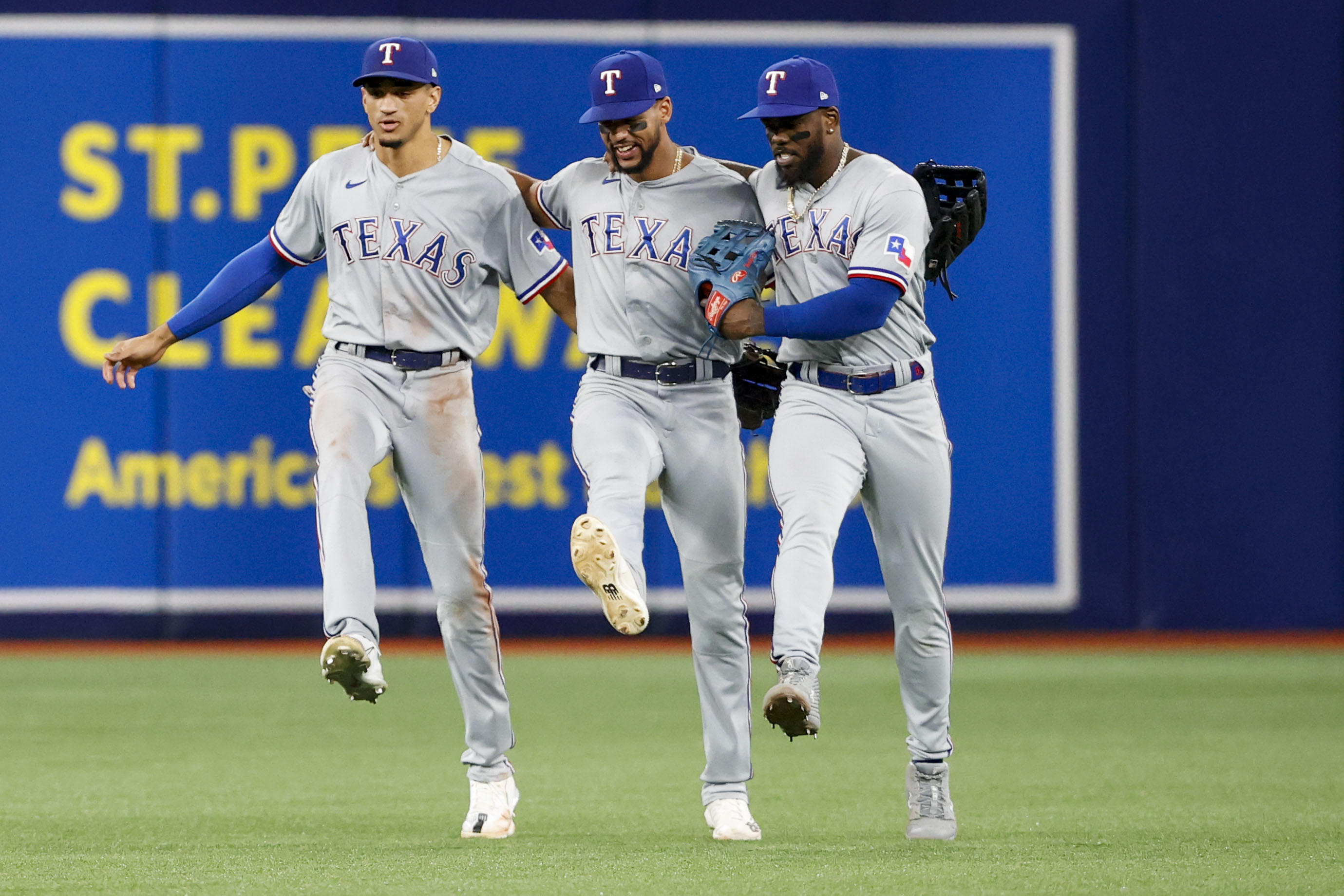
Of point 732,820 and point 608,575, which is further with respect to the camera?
point 732,820

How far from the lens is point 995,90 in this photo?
41.0 ft

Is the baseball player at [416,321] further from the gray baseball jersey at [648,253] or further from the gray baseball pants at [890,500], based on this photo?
the gray baseball pants at [890,500]

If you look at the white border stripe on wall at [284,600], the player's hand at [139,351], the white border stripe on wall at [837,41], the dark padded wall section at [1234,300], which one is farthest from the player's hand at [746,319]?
the dark padded wall section at [1234,300]

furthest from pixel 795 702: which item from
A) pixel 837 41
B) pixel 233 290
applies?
pixel 837 41

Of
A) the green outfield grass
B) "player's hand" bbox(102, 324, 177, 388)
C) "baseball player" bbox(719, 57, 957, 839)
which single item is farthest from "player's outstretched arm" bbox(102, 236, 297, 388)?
"baseball player" bbox(719, 57, 957, 839)

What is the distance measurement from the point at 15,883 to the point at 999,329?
8770 millimetres

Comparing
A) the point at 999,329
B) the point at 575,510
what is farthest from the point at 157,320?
the point at 999,329

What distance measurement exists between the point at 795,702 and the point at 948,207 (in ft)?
5.82

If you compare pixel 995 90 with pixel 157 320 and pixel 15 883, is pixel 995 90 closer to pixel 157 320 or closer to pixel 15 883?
pixel 157 320

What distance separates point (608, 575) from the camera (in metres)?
5.02

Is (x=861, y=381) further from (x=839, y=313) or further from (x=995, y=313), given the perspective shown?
(x=995, y=313)

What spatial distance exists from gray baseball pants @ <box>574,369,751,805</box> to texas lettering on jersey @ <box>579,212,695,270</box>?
0.36 meters

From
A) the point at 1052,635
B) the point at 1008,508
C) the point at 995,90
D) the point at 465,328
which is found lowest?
the point at 1052,635

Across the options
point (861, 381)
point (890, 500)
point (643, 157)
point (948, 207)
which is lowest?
point (890, 500)
